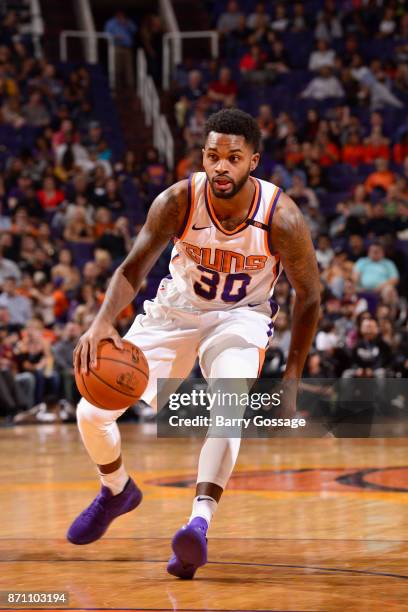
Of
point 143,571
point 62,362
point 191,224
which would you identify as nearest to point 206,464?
point 143,571

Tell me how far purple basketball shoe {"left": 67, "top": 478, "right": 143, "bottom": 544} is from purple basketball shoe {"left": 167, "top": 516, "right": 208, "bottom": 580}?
763 millimetres

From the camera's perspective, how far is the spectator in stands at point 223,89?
53.7 ft

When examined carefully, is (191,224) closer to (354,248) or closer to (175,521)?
(175,521)

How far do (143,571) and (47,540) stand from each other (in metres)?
0.93

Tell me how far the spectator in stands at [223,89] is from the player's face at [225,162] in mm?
11896

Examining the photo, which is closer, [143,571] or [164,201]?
[143,571]

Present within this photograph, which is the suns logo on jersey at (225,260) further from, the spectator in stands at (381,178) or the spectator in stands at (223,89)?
the spectator in stands at (223,89)

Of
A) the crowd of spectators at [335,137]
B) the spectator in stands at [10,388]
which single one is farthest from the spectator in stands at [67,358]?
the crowd of spectators at [335,137]

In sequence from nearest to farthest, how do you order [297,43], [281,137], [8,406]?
[8,406] → [281,137] → [297,43]

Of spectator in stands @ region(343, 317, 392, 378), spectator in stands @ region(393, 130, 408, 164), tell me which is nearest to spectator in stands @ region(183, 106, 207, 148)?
Result: spectator in stands @ region(393, 130, 408, 164)

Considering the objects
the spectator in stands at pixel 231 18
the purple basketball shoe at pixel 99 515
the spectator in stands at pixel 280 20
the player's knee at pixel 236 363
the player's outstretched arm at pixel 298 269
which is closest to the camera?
the player's knee at pixel 236 363

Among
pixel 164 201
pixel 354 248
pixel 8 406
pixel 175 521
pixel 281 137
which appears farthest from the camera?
pixel 281 137

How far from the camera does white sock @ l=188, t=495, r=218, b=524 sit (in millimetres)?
4379

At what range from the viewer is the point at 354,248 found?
13.7 m
